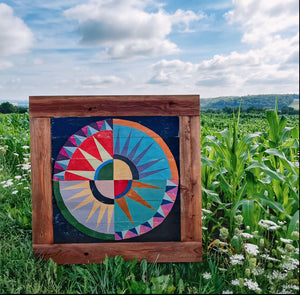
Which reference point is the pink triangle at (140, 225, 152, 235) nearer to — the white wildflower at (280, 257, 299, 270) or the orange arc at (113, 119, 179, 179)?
the orange arc at (113, 119, 179, 179)

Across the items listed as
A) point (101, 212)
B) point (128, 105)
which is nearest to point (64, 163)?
point (101, 212)

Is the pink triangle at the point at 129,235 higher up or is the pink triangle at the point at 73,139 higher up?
the pink triangle at the point at 73,139

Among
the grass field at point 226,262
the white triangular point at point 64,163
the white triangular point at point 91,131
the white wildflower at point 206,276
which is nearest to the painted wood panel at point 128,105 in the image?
the white triangular point at point 91,131

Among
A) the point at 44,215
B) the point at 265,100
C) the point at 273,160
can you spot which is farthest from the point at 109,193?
the point at 265,100

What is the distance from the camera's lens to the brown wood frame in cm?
261

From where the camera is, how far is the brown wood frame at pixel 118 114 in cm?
261

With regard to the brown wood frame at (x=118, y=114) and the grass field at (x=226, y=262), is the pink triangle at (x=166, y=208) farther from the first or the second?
the grass field at (x=226, y=262)

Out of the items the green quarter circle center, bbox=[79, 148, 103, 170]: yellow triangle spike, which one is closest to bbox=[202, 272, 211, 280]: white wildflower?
the green quarter circle center

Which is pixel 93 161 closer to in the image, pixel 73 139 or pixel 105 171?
pixel 105 171

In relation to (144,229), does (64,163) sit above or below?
above

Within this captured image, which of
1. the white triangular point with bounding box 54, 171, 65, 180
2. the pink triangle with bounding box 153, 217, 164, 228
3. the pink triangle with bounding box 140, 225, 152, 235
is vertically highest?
the white triangular point with bounding box 54, 171, 65, 180

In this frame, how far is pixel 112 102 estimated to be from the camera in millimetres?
2611

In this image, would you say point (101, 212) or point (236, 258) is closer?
point (236, 258)

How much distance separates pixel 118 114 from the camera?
2.61 metres
